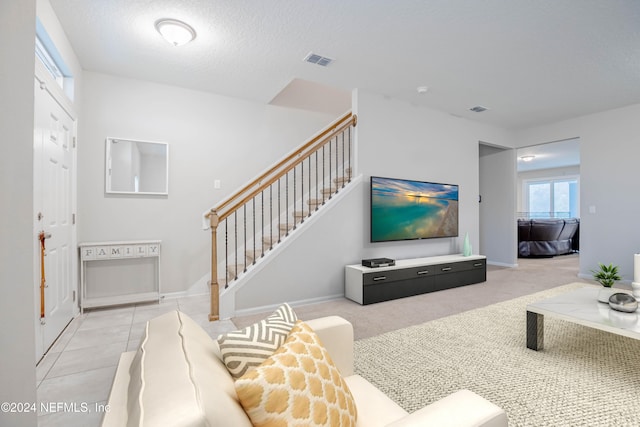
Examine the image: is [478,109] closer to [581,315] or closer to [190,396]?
[581,315]

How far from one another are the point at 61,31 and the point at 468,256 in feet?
17.9

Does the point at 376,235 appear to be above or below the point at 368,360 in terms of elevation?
above

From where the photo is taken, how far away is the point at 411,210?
430 centimetres

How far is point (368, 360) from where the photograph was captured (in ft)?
6.95

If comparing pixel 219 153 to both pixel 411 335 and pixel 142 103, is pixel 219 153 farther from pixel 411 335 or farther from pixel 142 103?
pixel 411 335

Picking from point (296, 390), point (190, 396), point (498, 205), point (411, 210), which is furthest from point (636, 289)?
point (498, 205)

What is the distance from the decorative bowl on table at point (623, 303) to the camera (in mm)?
2037

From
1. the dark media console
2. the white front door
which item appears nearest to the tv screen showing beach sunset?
the dark media console

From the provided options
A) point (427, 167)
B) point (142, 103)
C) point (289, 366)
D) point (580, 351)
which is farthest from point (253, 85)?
point (580, 351)

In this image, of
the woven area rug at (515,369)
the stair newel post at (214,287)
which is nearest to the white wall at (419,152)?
the woven area rug at (515,369)

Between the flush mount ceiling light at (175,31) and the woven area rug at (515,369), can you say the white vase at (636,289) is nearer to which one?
the woven area rug at (515,369)

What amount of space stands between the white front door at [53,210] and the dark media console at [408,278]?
2.87 m

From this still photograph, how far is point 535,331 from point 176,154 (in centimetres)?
420

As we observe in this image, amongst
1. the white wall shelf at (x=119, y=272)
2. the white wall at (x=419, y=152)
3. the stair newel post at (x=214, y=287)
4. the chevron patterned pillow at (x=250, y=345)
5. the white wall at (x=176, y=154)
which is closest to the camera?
the chevron patterned pillow at (x=250, y=345)
